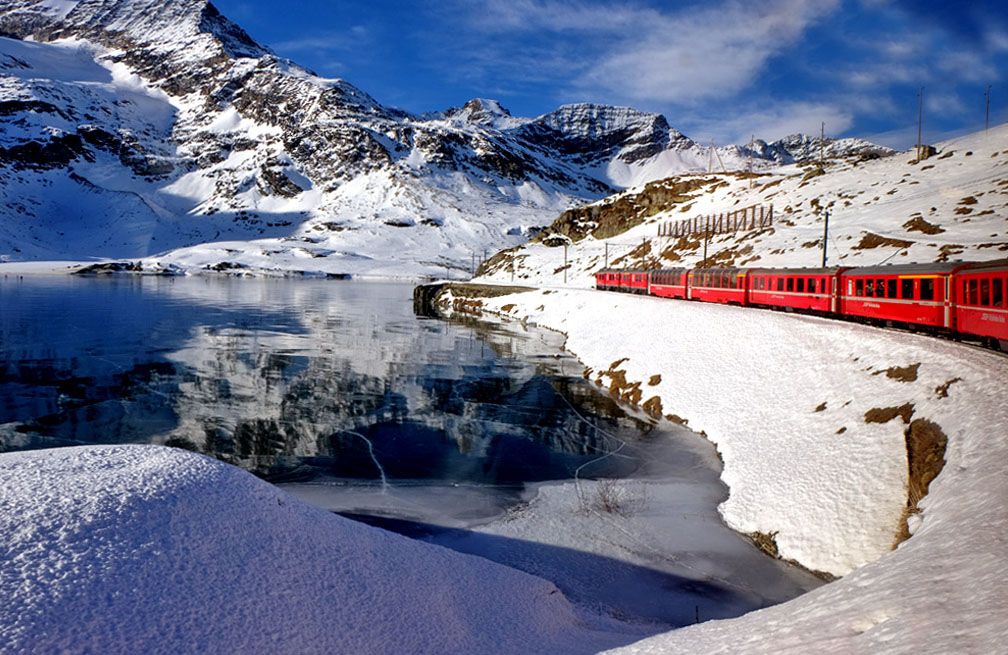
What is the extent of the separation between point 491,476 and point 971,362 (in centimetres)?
1446

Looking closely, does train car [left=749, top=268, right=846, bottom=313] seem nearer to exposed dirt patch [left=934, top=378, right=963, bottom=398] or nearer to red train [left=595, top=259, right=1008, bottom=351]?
red train [left=595, top=259, right=1008, bottom=351]

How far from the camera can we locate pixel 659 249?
99375 mm

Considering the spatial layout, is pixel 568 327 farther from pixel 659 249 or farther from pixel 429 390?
pixel 659 249

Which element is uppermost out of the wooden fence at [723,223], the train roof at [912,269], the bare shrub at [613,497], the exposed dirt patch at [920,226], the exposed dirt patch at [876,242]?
the wooden fence at [723,223]

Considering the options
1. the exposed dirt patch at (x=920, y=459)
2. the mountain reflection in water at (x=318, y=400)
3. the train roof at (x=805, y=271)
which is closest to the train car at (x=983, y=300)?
the exposed dirt patch at (x=920, y=459)

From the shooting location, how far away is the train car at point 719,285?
45406 millimetres

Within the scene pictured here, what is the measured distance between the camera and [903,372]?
62.6 ft

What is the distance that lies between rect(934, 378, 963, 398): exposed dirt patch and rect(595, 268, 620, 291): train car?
5867 cm

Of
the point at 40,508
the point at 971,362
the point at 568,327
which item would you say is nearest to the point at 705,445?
the point at 971,362

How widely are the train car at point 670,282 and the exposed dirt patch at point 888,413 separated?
3837 cm

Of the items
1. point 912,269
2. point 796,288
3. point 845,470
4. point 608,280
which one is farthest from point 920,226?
point 845,470

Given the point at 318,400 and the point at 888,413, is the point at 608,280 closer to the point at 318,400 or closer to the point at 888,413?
the point at 318,400

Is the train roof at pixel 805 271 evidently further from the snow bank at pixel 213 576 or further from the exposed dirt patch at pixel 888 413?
the snow bank at pixel 213 576

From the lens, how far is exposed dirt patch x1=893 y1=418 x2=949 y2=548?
505 inches
